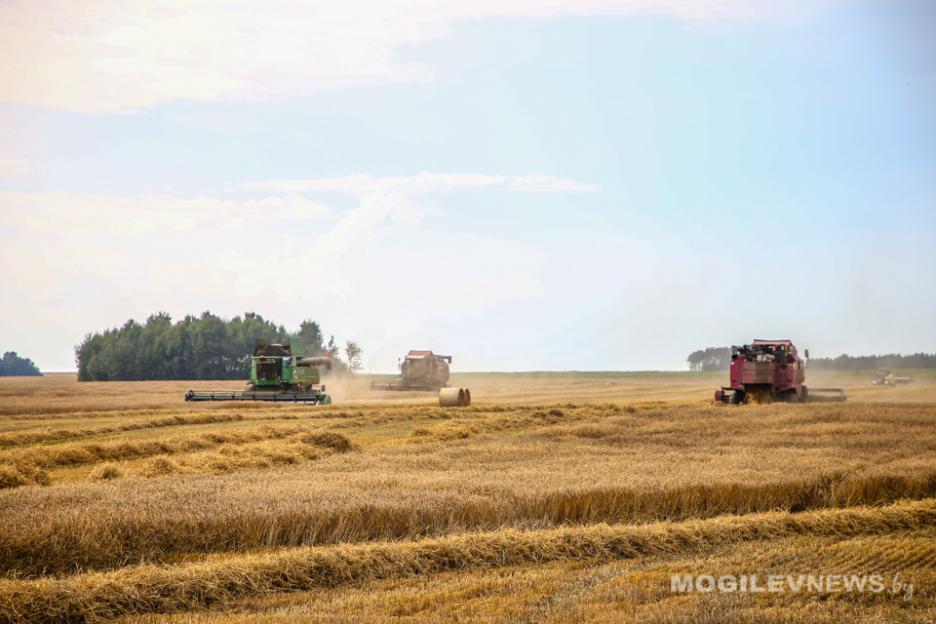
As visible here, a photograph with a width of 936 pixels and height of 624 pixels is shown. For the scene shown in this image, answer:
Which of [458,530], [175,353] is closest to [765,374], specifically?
[458,530]

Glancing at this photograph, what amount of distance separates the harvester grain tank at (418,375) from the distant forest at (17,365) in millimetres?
112424

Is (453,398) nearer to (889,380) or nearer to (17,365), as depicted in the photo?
(889,380)

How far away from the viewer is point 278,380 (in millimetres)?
45156

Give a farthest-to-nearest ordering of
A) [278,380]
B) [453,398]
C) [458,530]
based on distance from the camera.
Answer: [278,380] < [453,398] < [458,530]

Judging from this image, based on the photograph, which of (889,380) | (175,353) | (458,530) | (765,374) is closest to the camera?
(458,530)

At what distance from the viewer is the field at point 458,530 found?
9.16 meters

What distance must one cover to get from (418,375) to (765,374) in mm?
23500

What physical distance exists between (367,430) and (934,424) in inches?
672

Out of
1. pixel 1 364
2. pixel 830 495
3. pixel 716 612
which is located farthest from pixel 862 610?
pixel 1 364

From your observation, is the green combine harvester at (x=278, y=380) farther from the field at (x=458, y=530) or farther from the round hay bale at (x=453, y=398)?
the field at (x=458, y=530)

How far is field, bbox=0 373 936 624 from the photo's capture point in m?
9.16

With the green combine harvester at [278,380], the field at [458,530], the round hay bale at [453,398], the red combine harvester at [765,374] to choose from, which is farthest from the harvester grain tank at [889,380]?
the field at [458,530]

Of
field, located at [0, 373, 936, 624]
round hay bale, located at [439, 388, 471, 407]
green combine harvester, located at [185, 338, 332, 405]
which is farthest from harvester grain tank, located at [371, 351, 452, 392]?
field, located at [0, 373, 936, 624]

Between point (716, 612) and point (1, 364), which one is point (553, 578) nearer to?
point (716, 612)
